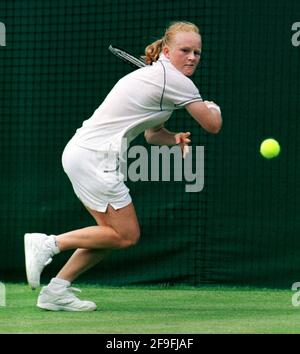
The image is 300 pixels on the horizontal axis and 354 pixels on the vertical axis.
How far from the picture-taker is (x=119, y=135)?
460 centimetres

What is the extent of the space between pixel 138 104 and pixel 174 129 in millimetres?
1777

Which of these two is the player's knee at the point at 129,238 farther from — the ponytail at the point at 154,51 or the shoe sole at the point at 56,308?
the ponytail at the point at 154,51

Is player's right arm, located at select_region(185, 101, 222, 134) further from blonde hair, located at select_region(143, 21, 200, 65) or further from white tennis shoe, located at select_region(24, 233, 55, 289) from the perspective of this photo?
white tennis shoe, located at select_region(24, 233, 55, 289)

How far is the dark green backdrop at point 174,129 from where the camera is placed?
242 inches

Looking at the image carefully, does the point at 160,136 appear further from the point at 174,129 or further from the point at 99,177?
the point at 174,129

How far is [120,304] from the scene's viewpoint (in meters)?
5.29

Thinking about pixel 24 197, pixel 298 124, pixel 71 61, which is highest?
pixel 71 61

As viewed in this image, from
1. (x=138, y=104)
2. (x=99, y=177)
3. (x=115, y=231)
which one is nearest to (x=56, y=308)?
(x=115, y=231)

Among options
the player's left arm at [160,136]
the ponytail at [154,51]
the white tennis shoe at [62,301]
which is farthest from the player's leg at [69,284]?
the ponytail at [154,51]

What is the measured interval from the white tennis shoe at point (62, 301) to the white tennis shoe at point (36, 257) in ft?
0.44
